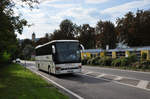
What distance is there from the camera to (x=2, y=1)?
38.4ft

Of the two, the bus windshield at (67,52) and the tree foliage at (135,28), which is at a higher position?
the tree foliage at (135,28)

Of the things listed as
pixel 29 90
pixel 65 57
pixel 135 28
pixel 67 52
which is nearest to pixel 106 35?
pixel 135 28

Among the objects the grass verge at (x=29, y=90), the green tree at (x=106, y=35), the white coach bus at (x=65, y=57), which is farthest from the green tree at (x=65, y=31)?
the grass verge at (x=29, y=90)

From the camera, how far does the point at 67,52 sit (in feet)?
55.5

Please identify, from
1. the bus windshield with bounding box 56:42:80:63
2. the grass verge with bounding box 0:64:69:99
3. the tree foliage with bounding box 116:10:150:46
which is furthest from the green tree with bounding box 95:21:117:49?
the grass verge with bounding box 0:64:69:99

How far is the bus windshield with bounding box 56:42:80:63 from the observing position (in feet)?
54.9

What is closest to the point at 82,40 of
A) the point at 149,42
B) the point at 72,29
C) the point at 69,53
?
the point at 72,29

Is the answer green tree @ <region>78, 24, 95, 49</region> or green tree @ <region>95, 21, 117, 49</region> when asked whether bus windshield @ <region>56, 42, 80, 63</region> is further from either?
green tree @ <region>78, 24, 95, 49</region>

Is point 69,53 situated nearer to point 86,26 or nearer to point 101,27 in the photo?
point 101,27

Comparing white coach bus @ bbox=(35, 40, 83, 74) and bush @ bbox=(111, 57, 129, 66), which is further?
bush @ bbox=(111, 57, 129, 66)

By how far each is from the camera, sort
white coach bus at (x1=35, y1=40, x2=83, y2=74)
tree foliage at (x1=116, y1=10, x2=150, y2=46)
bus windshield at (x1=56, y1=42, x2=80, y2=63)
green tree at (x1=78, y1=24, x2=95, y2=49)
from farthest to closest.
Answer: green tree at (x1=78, y1=24, x2=95, y2=49) < tree foliage at (x1=116, y1=10, x2=150, y2=46) < bus windshield at (x1=56, y1=42, x2=80, y2=63) < white coach bus at (x1=35, y1=40, x2=83, y2=74)

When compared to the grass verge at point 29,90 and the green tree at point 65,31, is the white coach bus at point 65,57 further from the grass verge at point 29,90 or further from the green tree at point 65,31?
the green tree at point 65,31

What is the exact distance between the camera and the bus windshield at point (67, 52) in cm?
1672

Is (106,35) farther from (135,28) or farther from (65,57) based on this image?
(65,57)
